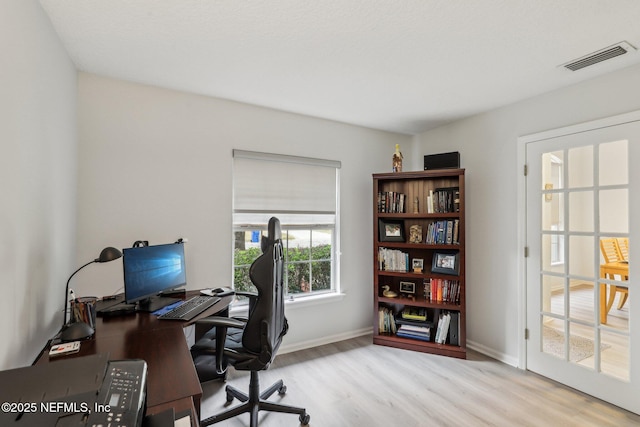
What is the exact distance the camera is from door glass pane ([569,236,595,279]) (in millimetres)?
2359

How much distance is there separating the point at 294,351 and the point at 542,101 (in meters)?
3.30

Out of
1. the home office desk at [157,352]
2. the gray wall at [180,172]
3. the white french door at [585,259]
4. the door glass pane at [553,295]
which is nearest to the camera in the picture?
the home office desk at [157,352]

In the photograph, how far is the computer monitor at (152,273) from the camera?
1940 millimetres

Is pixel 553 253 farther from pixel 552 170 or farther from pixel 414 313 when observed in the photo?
pixel 414 313

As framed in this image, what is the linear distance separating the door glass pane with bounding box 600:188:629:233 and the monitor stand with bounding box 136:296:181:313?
130 inches

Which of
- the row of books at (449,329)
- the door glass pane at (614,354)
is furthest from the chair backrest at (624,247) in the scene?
the row of books at (449,329)

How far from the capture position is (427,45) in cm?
191

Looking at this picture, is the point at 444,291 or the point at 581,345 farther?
the point at 444,291

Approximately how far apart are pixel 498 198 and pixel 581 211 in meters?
0.68

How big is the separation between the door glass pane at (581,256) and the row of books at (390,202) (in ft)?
4.99

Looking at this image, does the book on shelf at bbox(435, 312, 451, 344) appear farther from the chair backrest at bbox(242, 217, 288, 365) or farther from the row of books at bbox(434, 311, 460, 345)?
the chair backrest at bbox(242, 217, 288, 365)

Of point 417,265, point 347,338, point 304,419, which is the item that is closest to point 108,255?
point 304,419

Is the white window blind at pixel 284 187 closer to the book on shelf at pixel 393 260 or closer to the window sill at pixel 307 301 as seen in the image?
the book on shelf at pixel 393 260

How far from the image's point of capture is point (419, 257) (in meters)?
3.45
